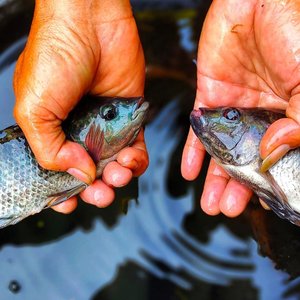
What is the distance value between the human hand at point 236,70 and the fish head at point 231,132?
9.2 inches

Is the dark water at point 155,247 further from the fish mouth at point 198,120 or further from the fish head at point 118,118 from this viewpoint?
the fish mouth at point 198,120

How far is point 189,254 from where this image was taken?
4.05 metres

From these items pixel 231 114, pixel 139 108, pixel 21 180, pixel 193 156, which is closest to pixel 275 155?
pixel 231 114

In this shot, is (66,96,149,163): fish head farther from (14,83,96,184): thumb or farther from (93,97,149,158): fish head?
(14,83,96,184): thumb

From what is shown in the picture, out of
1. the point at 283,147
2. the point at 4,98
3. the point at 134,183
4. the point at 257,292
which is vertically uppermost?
the point at 283,147

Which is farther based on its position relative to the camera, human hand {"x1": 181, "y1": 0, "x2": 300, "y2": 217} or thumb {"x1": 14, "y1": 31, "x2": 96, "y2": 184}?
human hand {"x1": 181, "y1": 0, "x2": 300, "y2": 217}

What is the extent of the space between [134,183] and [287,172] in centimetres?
147

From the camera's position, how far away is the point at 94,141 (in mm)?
3334

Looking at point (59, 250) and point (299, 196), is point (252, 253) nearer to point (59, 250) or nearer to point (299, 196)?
point (299, 196)

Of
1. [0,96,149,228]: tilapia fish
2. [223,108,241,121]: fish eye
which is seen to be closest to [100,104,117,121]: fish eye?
[0,96,149,228]: tilapia fish

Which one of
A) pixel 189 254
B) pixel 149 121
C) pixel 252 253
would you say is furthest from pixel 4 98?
pixel 252 253

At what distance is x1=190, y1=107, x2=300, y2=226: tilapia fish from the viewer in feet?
10.3

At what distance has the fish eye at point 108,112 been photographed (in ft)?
11.0

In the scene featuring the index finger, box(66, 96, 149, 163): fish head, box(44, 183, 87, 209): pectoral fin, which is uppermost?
box(66, 96, 149, 163): fish head
